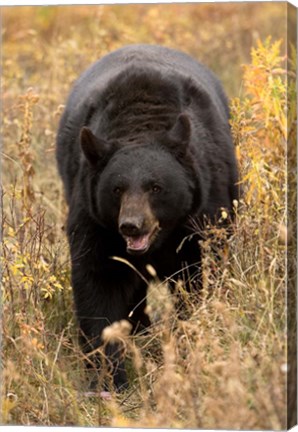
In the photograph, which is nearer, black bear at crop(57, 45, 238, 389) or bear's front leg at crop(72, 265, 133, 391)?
black bear at crop(57, 45, 238, 389)

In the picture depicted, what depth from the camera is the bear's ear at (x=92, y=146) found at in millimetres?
7355

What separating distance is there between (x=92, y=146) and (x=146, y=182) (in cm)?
41

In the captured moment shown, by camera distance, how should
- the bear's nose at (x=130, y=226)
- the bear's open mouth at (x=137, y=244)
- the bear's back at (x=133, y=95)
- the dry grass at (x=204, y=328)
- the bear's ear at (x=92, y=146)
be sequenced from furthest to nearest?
the bear's back at (x=133, y=95), the bear's ear at (x=92, y=146), the bear's open mouth at (x=137, y=244), the bear's nose at (x=130, y=226), the dry grass at (x=204, y=328)

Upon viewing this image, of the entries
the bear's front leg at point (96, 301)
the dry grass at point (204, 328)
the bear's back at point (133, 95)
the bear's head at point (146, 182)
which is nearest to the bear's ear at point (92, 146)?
the bear's head at point (146, 182)

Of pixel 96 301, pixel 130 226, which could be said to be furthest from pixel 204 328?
pixel 96 301

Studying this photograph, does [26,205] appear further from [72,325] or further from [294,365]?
[294,365]

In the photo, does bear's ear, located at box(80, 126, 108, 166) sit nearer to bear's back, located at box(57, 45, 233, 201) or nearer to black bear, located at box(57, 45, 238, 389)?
black bear, located at box(57, 45, 238, 389)

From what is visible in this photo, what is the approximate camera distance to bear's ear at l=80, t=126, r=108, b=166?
24.1 ft

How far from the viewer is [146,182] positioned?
7328mm

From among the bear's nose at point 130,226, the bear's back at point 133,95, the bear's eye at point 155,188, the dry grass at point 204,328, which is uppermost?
the bear's back at point 133,95

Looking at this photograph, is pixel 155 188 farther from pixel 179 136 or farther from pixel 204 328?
pixel 204 328

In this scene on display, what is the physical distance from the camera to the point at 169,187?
7414 mm

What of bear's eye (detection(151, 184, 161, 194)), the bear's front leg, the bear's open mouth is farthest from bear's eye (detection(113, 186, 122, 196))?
the bear's front leg

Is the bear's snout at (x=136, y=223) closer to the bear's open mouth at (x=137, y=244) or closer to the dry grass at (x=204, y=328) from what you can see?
the bear's open mouth at (x=137, y=244)
